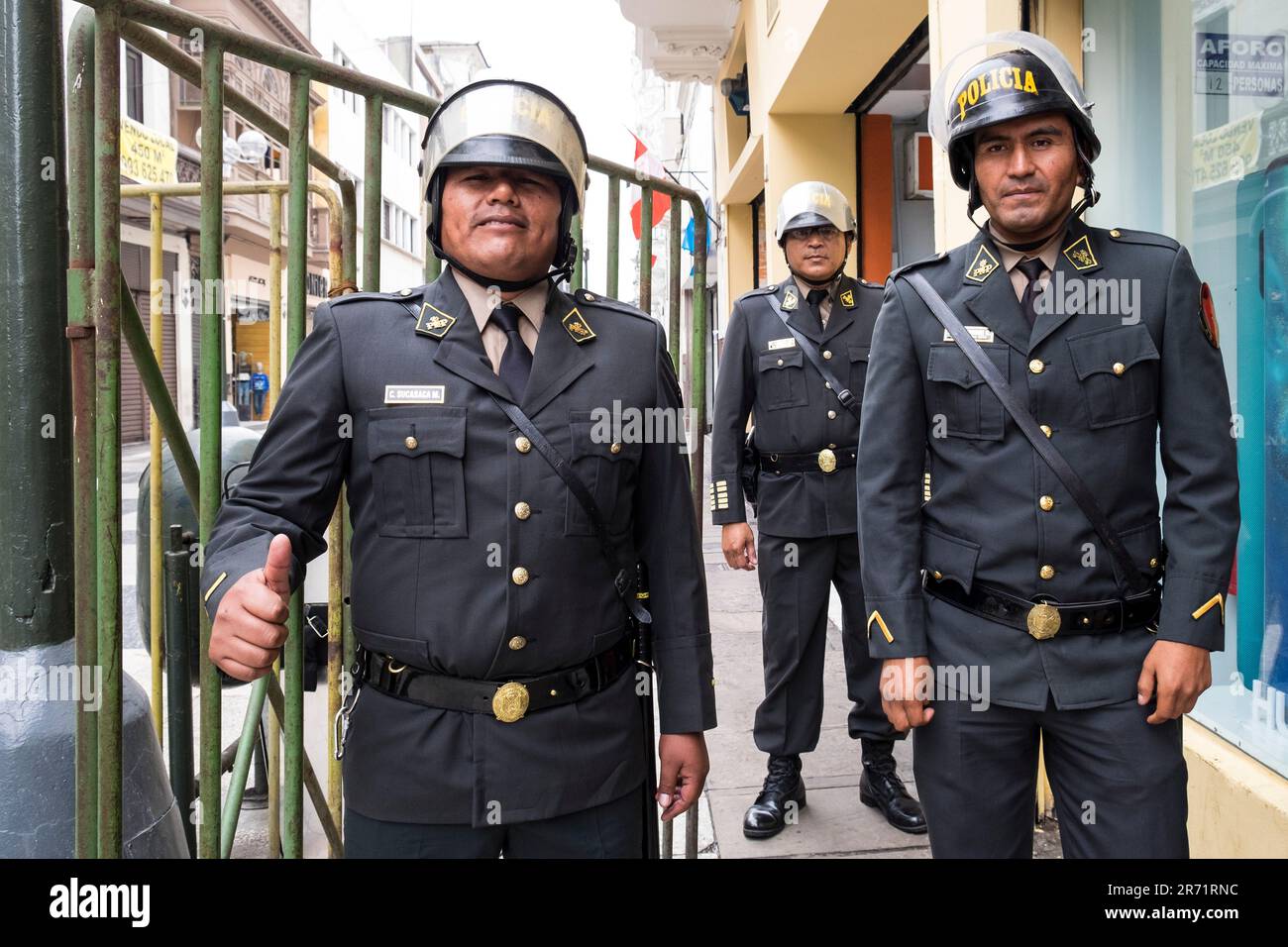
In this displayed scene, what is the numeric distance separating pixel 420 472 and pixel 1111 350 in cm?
147

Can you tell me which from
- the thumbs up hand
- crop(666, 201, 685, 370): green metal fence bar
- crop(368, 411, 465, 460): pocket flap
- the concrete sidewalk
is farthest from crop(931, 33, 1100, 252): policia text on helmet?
the concrete sidewalk

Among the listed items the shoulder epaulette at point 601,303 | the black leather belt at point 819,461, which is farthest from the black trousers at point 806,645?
the shoulder epaulette at point 601,303

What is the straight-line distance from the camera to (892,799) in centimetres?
388

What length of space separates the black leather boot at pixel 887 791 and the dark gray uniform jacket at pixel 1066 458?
5.55 feet

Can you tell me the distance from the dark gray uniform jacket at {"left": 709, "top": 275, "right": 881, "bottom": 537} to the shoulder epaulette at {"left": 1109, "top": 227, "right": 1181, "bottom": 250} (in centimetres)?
176

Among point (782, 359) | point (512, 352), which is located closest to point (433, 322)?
point (512, 352)

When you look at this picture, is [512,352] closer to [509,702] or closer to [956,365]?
[509,702]

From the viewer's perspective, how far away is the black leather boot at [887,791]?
12.4ft

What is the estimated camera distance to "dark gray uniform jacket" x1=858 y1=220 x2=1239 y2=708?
219 centimetres

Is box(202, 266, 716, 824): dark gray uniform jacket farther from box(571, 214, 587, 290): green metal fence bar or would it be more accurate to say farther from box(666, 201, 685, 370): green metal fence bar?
box(666, 201, 685, 370): green metal fence bar

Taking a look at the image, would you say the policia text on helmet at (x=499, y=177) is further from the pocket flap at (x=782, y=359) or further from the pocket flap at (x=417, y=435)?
the pocket flap at (x=782, y=359)

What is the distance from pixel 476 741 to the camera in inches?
74.4

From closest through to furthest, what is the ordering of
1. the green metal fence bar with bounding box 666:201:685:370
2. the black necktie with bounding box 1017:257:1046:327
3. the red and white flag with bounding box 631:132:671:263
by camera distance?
the black necktie with bounding box 1017:257:1046:327 → the green metal fence bar with bounding box 666:201:685:370 → the red and white flag with bounding box 631:132:671:263

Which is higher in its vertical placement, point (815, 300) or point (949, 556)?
point (815, 300)
